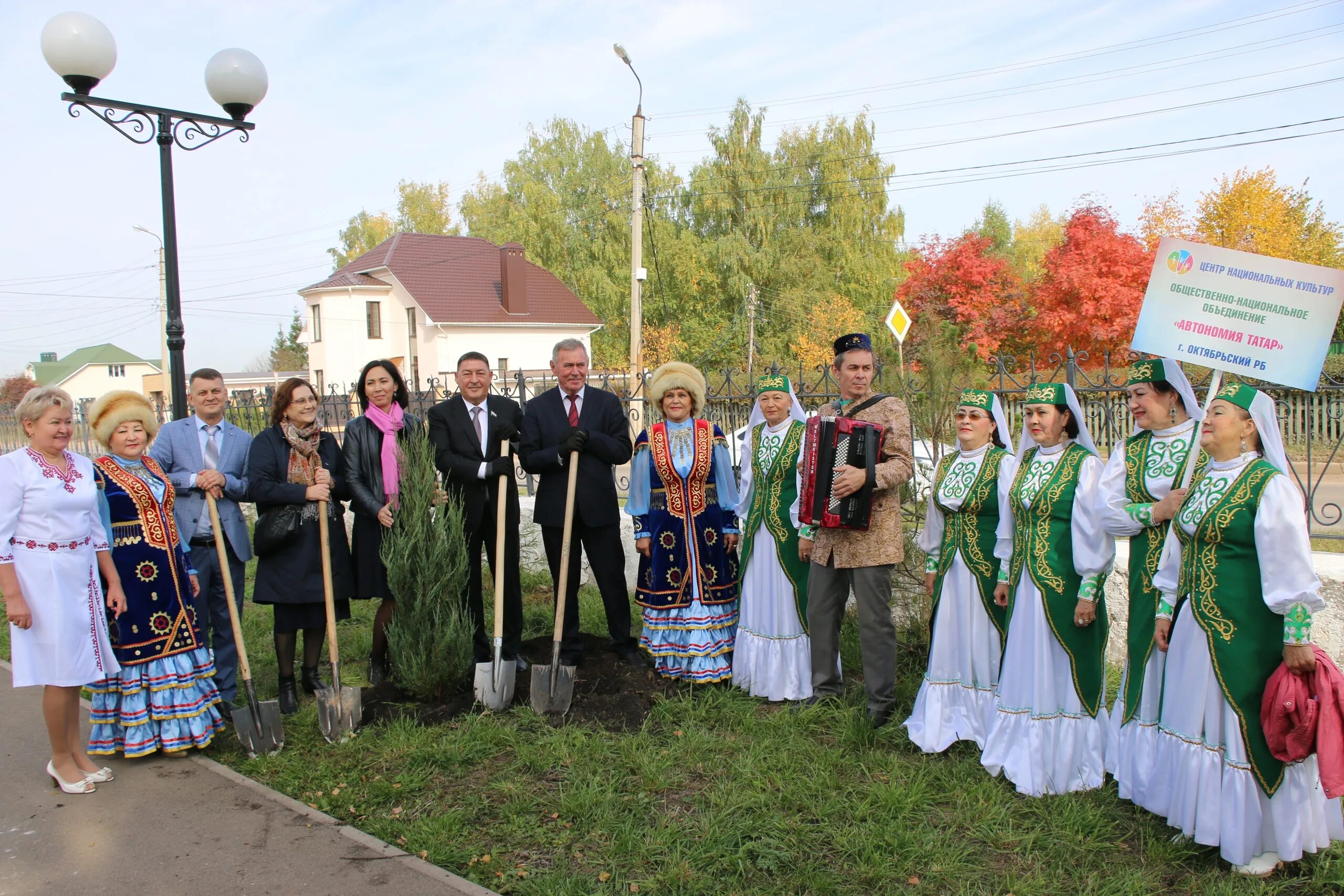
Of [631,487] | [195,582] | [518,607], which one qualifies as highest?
[631,487]

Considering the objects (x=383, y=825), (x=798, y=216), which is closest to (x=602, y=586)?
(x=383, y=825)

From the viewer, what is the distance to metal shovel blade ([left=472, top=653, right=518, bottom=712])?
507 centimetres

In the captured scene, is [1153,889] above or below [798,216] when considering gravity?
below

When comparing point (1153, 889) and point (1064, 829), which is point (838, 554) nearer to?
point (1064, 829)

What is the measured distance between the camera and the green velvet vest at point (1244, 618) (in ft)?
10.7

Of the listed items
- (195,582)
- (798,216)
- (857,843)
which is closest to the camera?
(857,843)

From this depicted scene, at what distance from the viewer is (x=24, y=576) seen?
4176 mm

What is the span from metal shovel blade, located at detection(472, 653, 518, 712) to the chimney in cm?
3113

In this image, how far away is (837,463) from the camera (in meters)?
4.59

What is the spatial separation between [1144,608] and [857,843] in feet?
5.12

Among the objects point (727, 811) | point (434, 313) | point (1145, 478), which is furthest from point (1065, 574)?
point (434, 313)

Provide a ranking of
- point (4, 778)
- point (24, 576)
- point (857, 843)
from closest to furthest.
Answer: point (857, 843) → point (24, 576) → point (4, 778)

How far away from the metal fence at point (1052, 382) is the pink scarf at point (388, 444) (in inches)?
37.1

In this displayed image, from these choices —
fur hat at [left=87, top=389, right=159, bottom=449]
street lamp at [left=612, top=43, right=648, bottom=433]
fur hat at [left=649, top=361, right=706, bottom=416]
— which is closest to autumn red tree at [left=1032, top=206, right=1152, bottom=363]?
street lamp at [left=612, top=43, right=648, bottom=433]
